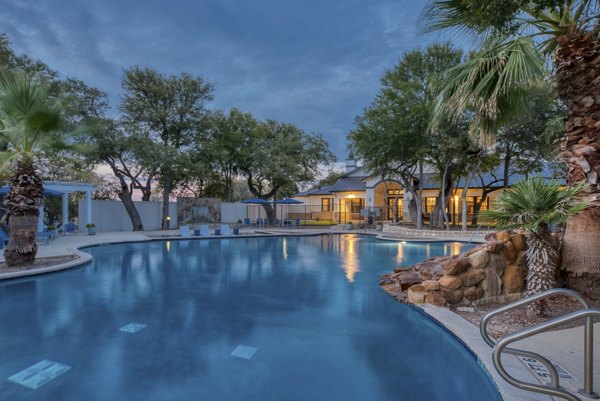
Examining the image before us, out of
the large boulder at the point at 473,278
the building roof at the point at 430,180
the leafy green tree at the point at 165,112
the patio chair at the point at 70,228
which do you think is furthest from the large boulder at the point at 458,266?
the patio chair at the point at 70,228

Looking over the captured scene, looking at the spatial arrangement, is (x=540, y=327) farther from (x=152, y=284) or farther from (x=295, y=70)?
(x=295, y=70)

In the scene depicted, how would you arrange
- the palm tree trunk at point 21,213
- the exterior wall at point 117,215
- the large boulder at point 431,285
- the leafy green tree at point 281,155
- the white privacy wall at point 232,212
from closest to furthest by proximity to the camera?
the large boulder at point 431,285, the palm tree trunk at point 21,213, the exterior wall at point 117,215, the leafy green tree at point 281,155, the white privacy wall at point 232,212

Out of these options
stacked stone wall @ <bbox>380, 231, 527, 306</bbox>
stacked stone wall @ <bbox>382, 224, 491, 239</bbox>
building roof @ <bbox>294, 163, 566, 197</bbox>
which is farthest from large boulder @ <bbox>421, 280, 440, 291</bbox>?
building roof @ <bbox>294, 163, 566, 197</bbox>

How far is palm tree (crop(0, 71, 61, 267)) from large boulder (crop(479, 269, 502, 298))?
1064cm

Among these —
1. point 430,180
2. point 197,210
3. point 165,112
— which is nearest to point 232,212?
point 197,210

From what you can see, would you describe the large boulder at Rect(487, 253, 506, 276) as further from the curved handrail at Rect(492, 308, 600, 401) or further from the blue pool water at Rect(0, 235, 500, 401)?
the curved handrail at Rect(492, 308, 600, 401)

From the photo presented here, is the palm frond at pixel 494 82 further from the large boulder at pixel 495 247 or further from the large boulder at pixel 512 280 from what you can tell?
the large boulder at pixel 512 280

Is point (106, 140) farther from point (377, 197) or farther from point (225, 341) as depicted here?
point (377, 197)

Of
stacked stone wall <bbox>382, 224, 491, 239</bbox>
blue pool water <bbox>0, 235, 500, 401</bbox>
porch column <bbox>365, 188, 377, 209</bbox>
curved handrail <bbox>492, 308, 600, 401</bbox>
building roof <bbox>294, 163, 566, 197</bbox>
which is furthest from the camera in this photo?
porch column <bbox>365, 188, 377, 209</bbox>

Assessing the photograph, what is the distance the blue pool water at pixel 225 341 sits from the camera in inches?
140

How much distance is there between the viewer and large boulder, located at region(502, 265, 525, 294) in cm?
582

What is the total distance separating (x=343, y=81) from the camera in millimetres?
27000

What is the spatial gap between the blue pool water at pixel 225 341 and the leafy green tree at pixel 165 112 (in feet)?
39.3

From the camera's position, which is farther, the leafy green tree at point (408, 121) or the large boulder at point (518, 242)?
the leafy green tree at point (408, 121)
